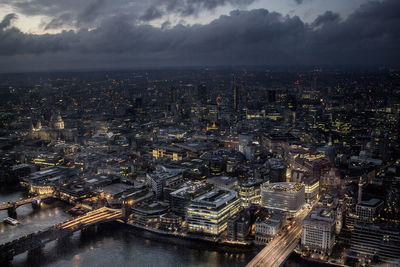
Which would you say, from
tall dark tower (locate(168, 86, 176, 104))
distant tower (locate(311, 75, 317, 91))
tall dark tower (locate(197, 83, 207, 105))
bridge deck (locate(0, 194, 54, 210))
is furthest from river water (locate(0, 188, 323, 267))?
distant tower (locate(311, 75, 317, 91))

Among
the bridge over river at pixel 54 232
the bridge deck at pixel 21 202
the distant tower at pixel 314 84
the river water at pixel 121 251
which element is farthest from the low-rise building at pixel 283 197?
the distant tower at pixel 314 84

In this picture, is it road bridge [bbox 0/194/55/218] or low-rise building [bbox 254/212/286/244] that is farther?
road bridge [bbox 0/194/55/218]

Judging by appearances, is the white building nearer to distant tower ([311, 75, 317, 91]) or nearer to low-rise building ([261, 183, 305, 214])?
low-rise building ([261, 183, 305, 214])

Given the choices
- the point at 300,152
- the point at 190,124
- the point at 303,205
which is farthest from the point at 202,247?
the point at 190,124

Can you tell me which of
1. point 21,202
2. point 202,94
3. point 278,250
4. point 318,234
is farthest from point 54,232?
point 202,94

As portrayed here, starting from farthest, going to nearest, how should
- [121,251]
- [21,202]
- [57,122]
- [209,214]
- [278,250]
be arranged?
[57,122] < [21,202] < [209,214] < [121,251] < [278,250]

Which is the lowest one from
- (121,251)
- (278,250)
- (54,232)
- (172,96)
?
(121,251)

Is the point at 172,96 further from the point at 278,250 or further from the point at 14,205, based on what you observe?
the point at 278,250
